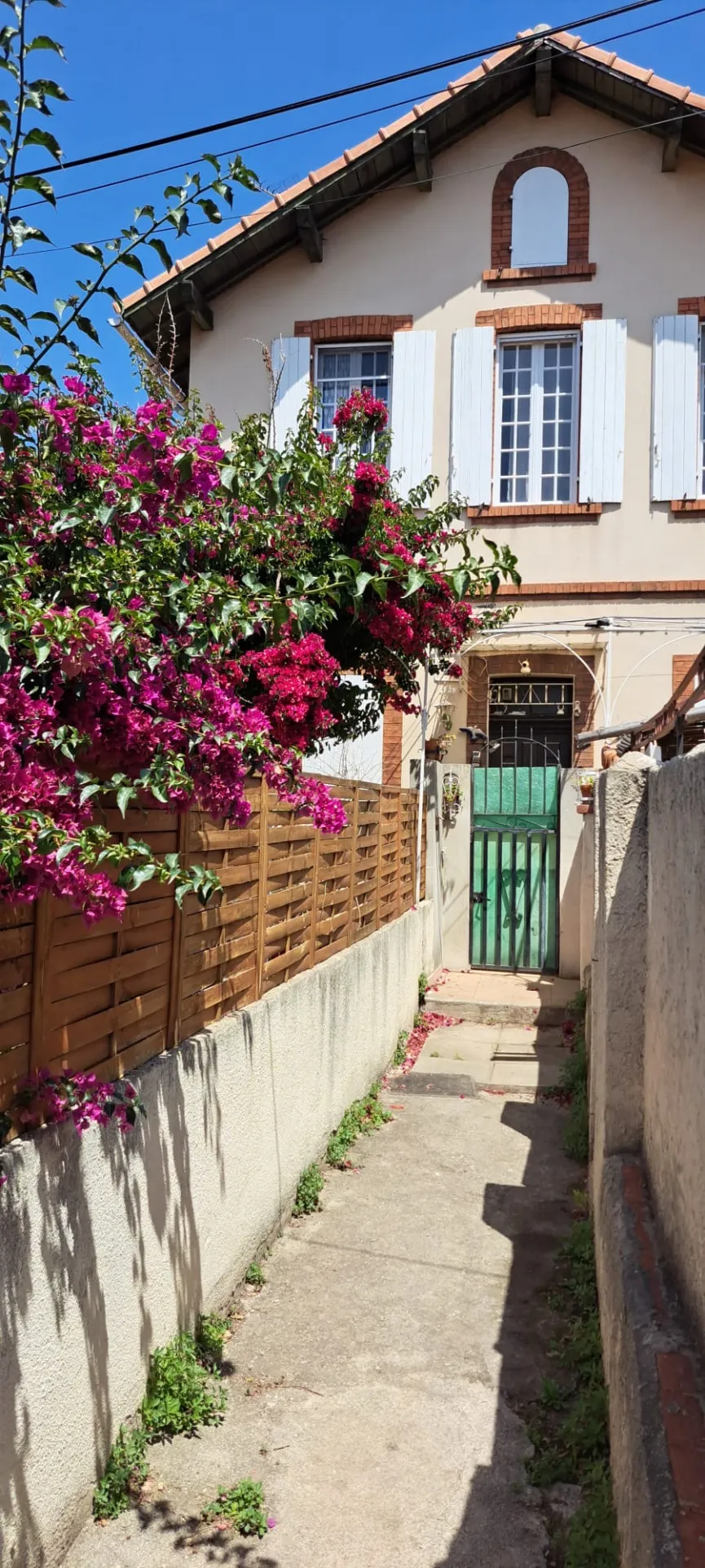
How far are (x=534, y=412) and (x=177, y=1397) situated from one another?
10.4m

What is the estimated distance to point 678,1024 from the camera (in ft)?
9.52

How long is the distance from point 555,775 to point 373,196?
6.62m

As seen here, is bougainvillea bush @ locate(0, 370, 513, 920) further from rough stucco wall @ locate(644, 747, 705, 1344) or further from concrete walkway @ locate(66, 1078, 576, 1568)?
concrete walkway @ locate(66, 1078, 576, 1568)

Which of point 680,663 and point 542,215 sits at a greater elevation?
point 542,215

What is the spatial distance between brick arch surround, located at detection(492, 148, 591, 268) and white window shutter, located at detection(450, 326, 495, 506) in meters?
0.93

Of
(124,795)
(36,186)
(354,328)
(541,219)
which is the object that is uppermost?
(541,219)

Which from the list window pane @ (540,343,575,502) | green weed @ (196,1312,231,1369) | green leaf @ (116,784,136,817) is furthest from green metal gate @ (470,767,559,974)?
green leaf @ (116,784,136,817)

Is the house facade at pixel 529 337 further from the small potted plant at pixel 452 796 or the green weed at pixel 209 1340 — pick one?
the green weed at pixel 209 1340

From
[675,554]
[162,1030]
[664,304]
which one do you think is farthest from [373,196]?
[162,1030]

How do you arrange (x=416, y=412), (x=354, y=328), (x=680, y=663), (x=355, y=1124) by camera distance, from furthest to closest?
(x=354, y=328)
(x=416, y=412)
(x=680, y=663)
(x=355, y=1124)

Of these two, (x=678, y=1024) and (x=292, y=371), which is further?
(x=292, y=371)

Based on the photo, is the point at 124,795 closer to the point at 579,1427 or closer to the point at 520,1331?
the point at 579,1427

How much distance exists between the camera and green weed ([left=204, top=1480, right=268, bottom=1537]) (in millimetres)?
3105

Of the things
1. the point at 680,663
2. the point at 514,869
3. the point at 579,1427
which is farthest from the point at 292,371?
the point at 579,1427
